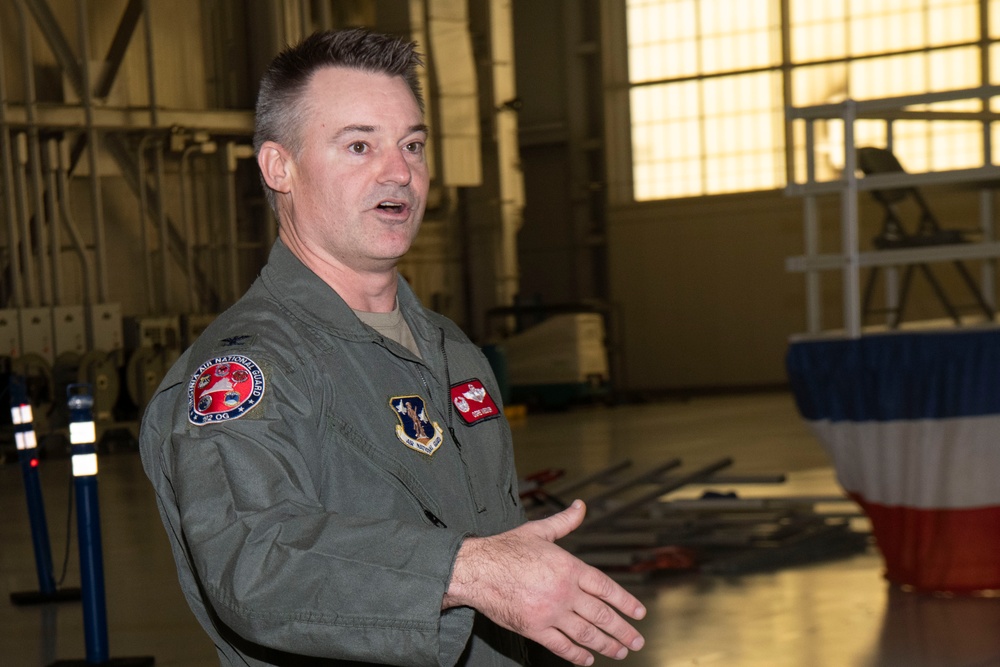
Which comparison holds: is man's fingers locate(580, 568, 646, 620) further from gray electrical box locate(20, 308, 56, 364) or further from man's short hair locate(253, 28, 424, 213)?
gray electrical box locate(20, 308, 56, 364)

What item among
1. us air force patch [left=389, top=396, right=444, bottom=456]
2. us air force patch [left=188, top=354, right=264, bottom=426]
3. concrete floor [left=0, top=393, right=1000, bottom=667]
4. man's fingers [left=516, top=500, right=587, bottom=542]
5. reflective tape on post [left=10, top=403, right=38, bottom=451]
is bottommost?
concrete floor [left=0, top=393, right=1000, bottom=667]

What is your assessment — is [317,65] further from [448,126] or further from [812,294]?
[448,126]

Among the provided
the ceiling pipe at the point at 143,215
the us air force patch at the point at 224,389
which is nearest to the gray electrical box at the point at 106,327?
the ceiling pipe at the point at 143,215

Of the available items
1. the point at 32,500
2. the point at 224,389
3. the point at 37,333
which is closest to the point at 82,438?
the point at 32,500

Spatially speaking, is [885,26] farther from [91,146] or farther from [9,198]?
[9,198]

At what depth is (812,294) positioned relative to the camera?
637 cm

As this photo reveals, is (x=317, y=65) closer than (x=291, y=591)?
No

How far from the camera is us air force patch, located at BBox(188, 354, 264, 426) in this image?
1.55m

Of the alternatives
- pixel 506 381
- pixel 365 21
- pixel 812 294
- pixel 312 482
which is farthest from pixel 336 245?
pixel 365 21

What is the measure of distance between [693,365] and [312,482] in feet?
69.3

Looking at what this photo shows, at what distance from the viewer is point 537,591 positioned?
56.0 inches

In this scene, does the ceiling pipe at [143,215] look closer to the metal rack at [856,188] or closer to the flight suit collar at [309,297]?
the metal rack at [856,188]

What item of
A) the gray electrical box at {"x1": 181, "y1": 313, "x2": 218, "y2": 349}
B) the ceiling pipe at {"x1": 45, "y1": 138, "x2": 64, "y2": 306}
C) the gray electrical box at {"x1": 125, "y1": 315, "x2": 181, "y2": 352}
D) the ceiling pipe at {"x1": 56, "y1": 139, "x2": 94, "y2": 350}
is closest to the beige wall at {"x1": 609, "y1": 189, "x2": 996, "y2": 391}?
the gray electrical box at {"x1": 181, "y1": 313, "x2": 218, "y2": 349}

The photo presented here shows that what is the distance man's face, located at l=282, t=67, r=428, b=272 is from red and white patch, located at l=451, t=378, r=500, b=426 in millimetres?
235
